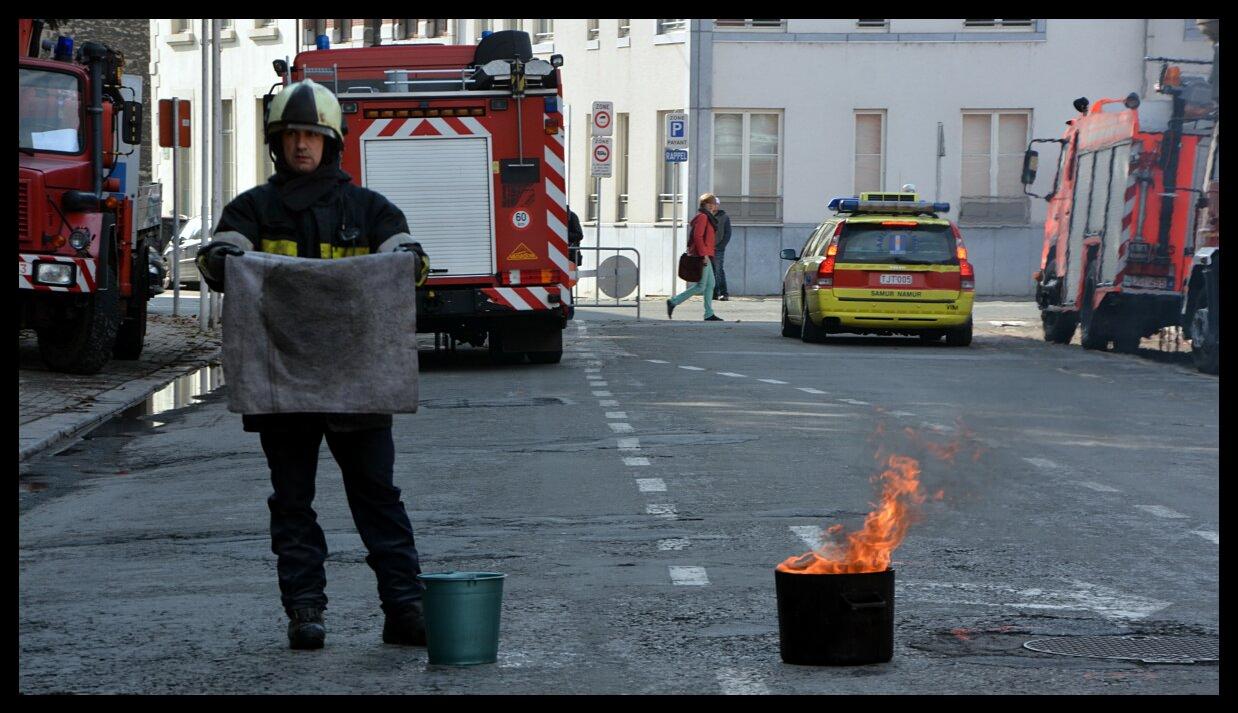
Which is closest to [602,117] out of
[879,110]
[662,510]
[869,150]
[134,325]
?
[879,110]

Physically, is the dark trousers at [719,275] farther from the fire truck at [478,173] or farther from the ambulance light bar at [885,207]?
the fire truck at [478,173]

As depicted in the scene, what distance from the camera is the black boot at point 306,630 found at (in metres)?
6.85

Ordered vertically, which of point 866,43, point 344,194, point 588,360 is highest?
point 866,43

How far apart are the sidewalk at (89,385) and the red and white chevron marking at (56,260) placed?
2.64 ft

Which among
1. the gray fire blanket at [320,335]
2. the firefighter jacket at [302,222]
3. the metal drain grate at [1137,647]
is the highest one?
the firefighter jacket at [302,222]

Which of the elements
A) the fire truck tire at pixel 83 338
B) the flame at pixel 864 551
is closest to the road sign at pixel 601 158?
the fire truck tire at pixel 83 338

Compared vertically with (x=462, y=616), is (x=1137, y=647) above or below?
below

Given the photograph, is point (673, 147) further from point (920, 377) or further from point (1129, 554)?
point (1129, 554)

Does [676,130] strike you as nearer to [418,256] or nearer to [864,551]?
[418,256]

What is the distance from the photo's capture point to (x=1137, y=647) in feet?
22.8

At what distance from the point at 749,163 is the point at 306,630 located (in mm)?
38918

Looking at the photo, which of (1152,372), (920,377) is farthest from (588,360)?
(1152,372)
